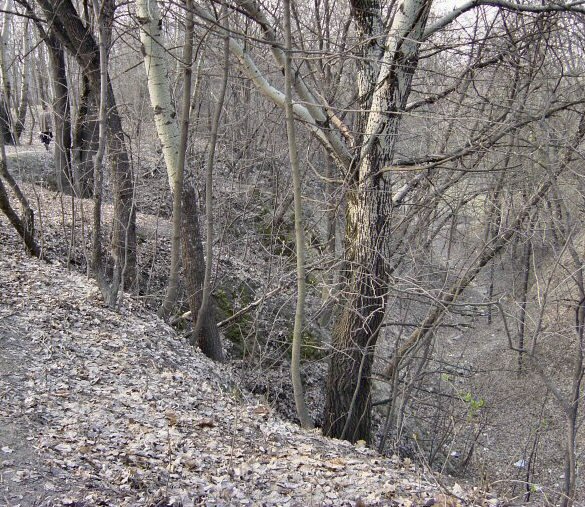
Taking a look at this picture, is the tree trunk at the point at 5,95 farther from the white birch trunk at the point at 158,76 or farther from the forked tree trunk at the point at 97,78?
the white birch trunk at the point at 158,76

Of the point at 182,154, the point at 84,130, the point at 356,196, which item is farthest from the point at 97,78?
the point at 356,196

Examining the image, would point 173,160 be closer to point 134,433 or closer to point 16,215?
point 16,215

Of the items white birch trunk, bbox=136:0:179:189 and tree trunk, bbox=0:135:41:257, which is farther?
tree trunk, bbox=0:135:41:257

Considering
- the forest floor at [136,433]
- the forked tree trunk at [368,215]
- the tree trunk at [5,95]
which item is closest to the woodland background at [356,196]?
the forked tree trunk at [368,215]

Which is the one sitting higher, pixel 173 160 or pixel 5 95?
pixel 5 95

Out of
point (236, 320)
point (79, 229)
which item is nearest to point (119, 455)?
point (236, 320)

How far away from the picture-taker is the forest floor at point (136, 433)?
3641 millimetres

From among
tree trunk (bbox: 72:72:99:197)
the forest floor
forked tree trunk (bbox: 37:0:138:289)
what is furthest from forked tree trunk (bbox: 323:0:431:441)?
tree trunk (bbox: 72:72:99:197)

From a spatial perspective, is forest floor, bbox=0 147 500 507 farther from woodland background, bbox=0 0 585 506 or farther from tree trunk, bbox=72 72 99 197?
tree trunk, bbox=72 72 99 197

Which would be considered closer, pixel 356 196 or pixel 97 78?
pixel 356 196

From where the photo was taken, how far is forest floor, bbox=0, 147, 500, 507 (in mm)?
3641

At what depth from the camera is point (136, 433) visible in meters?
4.40

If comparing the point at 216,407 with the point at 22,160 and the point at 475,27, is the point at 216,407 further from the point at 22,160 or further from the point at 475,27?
the point at 22,160

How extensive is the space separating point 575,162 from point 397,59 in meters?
5.14
